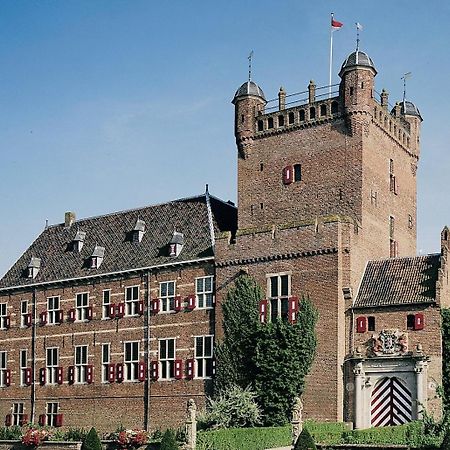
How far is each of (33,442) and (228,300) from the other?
958cm

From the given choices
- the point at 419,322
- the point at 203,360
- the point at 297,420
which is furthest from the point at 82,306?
the point at 419,322

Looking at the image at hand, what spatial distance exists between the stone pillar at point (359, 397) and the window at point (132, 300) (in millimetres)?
11516

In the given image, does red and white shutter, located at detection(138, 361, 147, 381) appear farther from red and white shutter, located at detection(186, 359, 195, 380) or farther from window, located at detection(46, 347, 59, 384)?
window, located at detection(46, 347, 59, 384)

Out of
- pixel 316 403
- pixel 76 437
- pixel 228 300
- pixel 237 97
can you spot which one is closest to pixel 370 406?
pixel 316 403

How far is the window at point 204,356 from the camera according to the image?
37.8 m

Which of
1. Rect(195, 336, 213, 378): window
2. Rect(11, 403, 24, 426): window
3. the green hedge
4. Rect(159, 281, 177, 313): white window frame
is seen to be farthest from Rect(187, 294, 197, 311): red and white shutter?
Rect(11, 403, 24, 426): window

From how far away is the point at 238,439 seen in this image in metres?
30.5

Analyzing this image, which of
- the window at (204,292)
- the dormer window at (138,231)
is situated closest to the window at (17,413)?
the dormer window at (138,231)

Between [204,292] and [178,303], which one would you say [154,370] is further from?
[204,292]

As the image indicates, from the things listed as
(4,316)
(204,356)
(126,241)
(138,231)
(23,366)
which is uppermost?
(138,231)

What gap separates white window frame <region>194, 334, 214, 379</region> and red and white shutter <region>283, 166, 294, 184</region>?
7376 millimetres

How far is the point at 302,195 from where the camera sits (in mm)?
38031

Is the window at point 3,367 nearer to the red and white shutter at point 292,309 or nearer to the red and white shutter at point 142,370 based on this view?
the red and white shutter at point 142,370

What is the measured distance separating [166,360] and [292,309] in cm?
721
